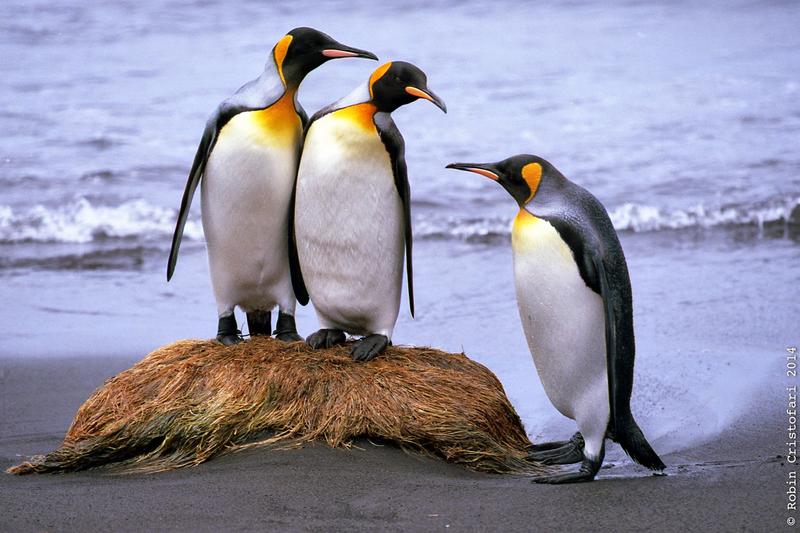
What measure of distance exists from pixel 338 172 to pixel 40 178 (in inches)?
330

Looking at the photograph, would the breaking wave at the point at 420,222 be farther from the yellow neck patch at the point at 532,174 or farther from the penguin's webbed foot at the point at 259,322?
the yellow neck patch at the point at 532,174

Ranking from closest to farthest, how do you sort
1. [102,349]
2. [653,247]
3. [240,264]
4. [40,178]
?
[240,264]
[102,349]
[653,247]
[40,178]

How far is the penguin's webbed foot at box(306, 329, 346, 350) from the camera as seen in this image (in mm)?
4742

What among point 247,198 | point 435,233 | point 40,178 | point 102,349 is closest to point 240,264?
point 247,198

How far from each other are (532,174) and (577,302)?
0.52 metres

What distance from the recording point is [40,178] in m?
12.0

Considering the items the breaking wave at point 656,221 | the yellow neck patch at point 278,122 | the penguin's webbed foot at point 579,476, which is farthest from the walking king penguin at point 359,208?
the breaking wave at point 656,221

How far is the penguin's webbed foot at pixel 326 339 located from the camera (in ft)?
15.6

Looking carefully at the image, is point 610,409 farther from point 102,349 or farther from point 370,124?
point 102,349

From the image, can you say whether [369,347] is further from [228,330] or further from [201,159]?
[201,159]

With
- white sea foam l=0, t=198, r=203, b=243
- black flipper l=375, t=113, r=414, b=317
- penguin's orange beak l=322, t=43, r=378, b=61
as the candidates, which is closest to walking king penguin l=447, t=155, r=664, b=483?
black flipper l=375, t=113, r=414, b=317

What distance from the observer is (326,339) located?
479 centimetres

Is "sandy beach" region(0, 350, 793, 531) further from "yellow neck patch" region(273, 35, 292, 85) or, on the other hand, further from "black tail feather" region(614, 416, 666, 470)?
"yellow neck patch" region(273, 35, 292, 85)

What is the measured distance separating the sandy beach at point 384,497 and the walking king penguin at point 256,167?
101 cm
